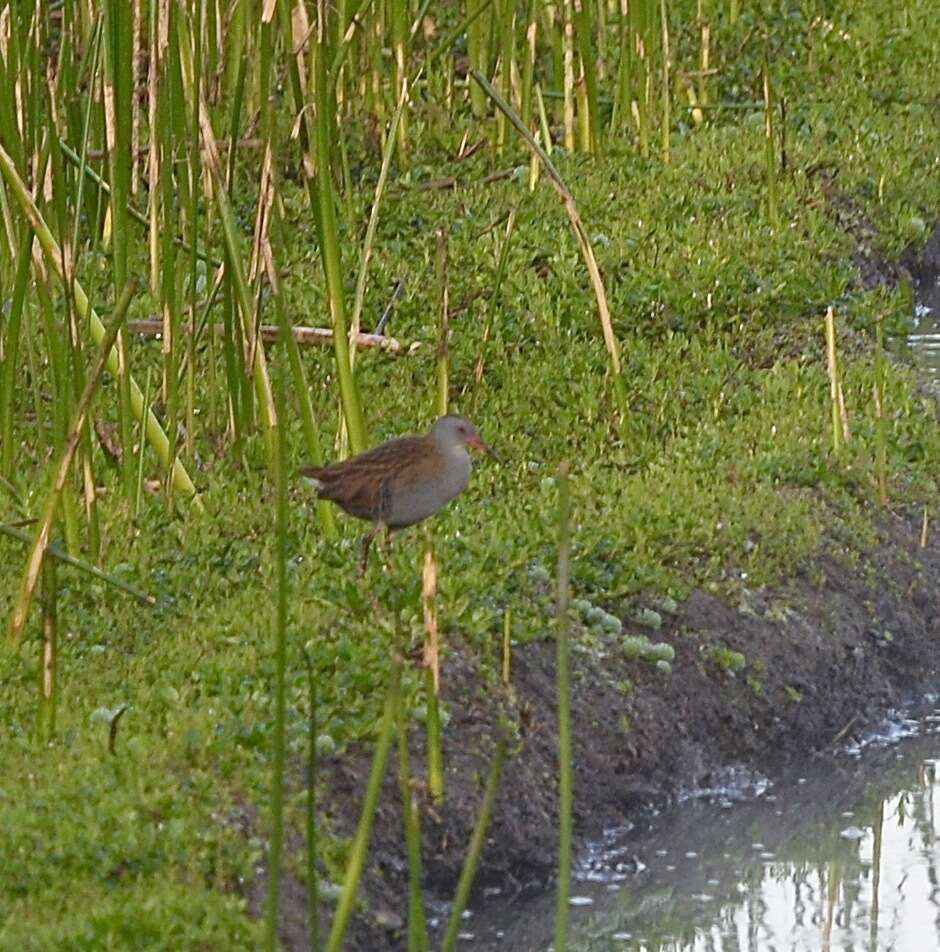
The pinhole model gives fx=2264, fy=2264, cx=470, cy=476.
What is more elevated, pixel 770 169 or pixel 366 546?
pixel 770 169

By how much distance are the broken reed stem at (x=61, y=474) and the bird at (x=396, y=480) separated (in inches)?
41.6

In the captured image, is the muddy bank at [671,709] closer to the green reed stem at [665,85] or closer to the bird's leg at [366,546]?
the bird's leg at [366,546]

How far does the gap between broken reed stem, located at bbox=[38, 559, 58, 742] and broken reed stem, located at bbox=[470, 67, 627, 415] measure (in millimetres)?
2050

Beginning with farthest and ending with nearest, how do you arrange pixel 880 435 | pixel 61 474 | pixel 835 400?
pixel 835 400, pixel 880 435, pixel 61 474

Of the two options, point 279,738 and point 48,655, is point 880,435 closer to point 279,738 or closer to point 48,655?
point 48,655

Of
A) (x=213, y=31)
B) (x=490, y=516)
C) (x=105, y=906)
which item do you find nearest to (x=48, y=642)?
(x=105, y=906)

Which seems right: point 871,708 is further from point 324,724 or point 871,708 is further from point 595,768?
point 324,724

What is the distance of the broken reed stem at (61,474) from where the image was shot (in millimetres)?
4816

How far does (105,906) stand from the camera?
4.37 m

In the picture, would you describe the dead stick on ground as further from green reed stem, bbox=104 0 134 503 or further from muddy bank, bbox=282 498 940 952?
muddy bank, bbox=282 498 940 952

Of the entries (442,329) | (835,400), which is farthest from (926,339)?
(442,329)

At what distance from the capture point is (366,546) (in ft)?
19.6

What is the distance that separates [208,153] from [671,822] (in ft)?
6.86

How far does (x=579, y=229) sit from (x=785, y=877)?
6.71 feet
